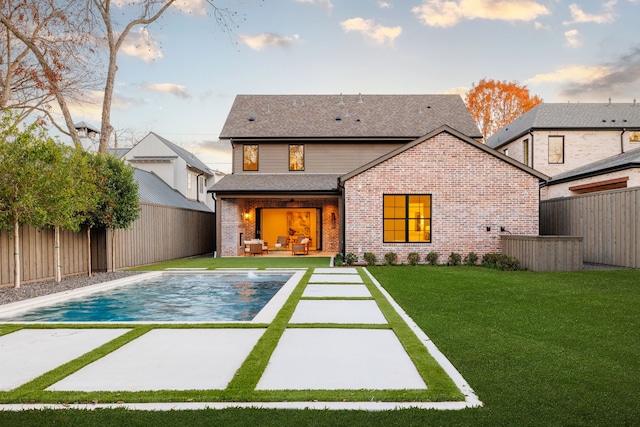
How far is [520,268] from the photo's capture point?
13.6m

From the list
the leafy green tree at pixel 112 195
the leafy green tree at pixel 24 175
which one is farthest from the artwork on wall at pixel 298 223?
the leafy green tree at pixel 24 175

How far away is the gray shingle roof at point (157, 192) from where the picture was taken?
1942 cm

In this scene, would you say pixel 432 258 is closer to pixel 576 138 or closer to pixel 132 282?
pixel 132 282

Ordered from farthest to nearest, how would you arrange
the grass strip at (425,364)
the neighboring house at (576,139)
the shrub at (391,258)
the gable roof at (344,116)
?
the neighboring house at (576,139)
the gable roof at (344,116)
the shrub at (391,258)
the grass strip at (425,364)

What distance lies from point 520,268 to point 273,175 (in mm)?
12131

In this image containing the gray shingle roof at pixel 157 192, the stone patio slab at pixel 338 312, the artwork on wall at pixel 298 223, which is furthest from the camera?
the artwork on wall at pixel 298 223

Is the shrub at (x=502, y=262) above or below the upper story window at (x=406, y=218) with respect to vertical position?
below

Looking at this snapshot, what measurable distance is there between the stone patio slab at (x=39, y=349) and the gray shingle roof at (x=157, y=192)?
1294 cm

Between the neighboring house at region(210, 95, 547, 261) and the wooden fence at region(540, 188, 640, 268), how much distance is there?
152 cm

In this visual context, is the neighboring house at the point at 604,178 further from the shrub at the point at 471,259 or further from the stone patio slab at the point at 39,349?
the stone patio slab at the point at 39,349

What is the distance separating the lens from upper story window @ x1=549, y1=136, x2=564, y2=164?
23.0m

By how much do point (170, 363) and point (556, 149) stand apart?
24.0 metres

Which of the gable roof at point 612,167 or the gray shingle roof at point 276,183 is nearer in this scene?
the gable roof at point 612,167

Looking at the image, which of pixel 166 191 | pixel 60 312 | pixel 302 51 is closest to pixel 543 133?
pixel 302 51
